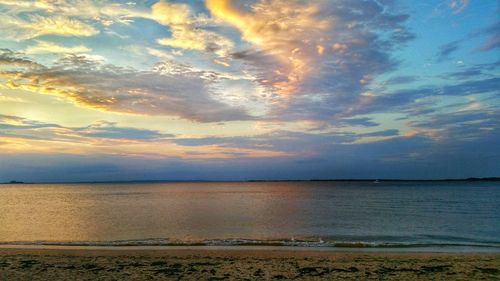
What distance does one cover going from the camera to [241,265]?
53.4ft

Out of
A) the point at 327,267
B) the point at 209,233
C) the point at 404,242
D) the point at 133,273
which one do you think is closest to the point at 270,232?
the point at 209,233

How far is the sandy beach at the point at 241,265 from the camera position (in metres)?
14.1

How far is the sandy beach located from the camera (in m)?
14.1

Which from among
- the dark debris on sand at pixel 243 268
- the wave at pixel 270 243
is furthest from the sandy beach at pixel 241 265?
the wave at pixel 270 243

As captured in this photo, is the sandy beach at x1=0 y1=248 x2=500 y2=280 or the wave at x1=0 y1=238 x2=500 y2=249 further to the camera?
the wave at x1=0 y1=238 x2=500 y2=249

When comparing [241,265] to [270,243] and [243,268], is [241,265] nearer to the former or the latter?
[243,268]

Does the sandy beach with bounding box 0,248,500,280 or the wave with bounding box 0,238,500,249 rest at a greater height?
the sandy beach with bounding box 0,248,500,280

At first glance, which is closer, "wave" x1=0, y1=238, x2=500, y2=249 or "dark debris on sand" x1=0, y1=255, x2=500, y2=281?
"dark debris on sand" x1=0, y1=255, x2=500, y2=281

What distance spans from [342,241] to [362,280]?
11.9 meters

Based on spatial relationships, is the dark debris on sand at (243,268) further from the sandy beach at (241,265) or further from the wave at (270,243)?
the wave at (270,243)

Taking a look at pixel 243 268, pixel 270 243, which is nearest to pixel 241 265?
pixel 243 268

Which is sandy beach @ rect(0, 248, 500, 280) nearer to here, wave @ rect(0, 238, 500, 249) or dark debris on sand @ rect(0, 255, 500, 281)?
dark debris on sand @ rect(0, 255, 500, 281)

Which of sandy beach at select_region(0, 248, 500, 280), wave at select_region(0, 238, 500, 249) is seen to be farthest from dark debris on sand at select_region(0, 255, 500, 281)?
wave at select_region(0, 238, 500, 249)

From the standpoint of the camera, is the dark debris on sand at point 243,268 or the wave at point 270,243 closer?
the dark debris on sand at point 243,268
